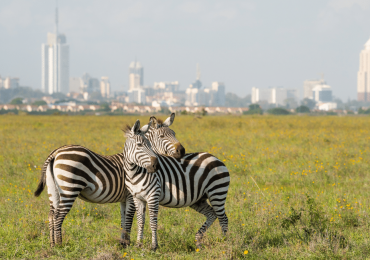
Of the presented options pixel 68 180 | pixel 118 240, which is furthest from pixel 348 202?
pixel 68 180

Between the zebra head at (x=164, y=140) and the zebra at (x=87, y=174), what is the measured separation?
0.45 metres

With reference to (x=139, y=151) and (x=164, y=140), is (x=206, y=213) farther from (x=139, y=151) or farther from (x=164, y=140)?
(x=139, y=151)

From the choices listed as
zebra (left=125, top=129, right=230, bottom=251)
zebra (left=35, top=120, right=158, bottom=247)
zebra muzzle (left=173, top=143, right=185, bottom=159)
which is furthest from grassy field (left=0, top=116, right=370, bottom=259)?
zebra muzzle (left=173, top=143, right=185, bottom=159)

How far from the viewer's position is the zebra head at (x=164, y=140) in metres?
5.89

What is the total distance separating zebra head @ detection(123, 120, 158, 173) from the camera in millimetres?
5355

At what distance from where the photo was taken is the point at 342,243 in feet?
20.5

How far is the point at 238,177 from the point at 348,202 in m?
3.36

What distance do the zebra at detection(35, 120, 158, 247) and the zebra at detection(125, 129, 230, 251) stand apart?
223mm

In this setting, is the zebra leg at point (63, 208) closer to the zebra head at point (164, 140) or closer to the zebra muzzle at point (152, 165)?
the zebra muzzle at point (152, 165)

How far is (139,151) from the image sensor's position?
5.45m

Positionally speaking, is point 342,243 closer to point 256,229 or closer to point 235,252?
point 256,229

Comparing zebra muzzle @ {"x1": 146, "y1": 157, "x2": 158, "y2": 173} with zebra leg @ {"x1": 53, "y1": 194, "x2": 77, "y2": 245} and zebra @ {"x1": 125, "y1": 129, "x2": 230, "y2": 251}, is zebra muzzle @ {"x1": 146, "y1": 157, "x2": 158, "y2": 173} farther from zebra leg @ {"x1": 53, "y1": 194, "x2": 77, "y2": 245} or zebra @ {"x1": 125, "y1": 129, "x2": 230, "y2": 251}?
zebra leg @ {"x1": 53, "y1": 194, "x2": 77, "y2": 245}

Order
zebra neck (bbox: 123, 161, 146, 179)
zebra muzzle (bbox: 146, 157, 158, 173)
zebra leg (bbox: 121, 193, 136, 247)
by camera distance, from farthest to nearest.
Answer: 1. zebra leg (bbox: 121, 193, 136, 247)
2. zebra neck (bbox: 123, 161, 146, 179)
3. zebra muzzle (bbox: 146, 157, 158, 173)

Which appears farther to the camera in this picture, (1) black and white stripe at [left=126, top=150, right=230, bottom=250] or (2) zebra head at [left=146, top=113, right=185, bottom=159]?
(2) zebra head at [left=146, top=113, right=185, bottom=159]
